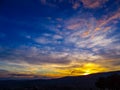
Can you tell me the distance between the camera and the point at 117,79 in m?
79.8

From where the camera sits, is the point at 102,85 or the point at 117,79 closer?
the point at 117,79

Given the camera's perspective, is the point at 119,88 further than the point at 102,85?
No

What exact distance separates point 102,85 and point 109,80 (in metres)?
4.92

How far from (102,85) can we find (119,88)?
25.2 ft

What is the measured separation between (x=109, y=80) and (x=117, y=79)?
12.7 ft

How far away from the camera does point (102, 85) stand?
8675 cm

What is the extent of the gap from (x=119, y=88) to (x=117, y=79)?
3663mm

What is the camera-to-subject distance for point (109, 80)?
82938 millimetres

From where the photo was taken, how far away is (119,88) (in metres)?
80.9

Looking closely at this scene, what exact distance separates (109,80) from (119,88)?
177 inches
